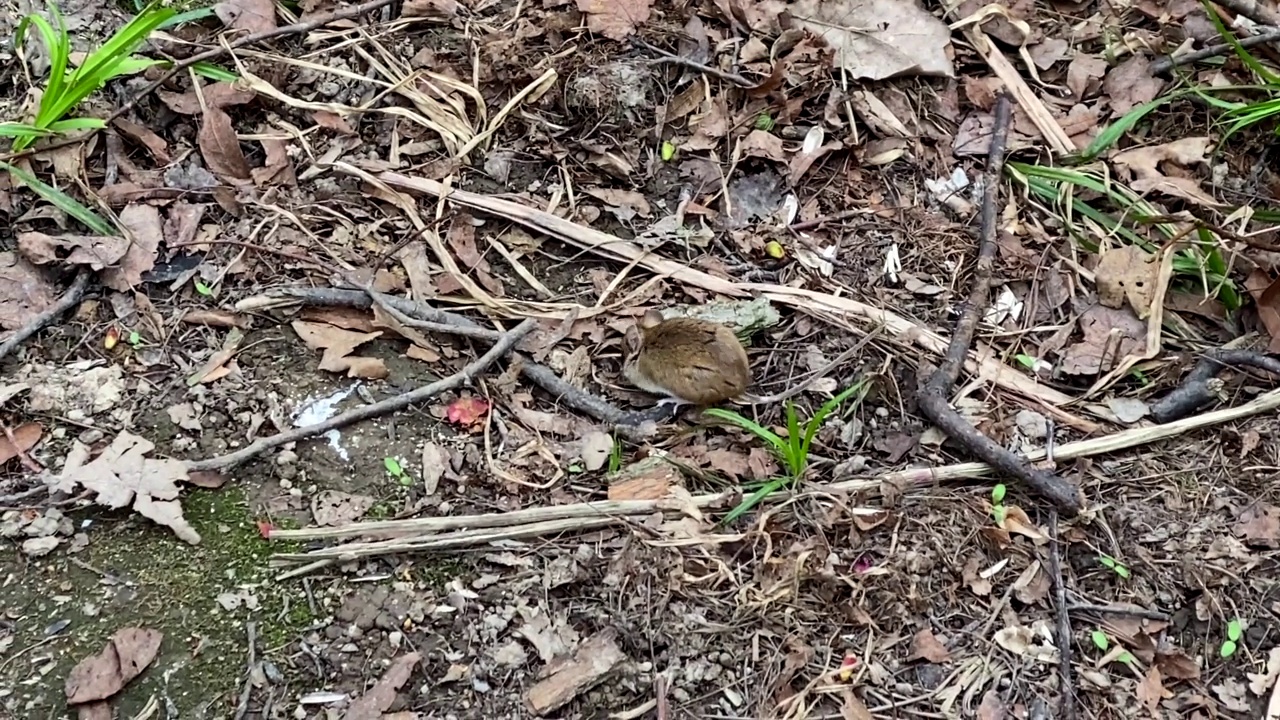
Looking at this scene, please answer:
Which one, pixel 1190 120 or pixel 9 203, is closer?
pixel 9 203

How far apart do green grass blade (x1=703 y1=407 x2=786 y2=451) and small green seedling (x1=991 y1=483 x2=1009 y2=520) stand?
25.0 inches

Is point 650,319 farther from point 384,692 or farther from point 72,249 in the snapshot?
point 72,249

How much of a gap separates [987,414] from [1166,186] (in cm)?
119

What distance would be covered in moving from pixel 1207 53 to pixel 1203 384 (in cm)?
142

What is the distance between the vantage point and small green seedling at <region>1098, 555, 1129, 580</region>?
2668 millimetres

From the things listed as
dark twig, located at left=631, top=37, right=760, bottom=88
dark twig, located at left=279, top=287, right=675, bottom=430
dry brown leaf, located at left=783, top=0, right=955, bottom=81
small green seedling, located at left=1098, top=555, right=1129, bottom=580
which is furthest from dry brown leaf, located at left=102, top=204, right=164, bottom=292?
small green seedling, located at left=1098, top=555, right=1129, bottom=580

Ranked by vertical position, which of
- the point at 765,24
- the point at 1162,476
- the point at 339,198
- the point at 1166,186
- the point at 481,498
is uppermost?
the point at 765,24

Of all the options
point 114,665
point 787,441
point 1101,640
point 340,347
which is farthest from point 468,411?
point 1101,640

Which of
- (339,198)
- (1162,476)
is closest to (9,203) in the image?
(339,198)

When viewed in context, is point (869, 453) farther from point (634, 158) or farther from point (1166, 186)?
point (1166, 186)

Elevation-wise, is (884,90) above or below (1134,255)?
above

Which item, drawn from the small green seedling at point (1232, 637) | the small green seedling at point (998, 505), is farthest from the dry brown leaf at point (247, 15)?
the small green seedling at point (1232, 637)

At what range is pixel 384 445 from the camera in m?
2.79

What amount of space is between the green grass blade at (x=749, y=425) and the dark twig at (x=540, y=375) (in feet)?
0.48
